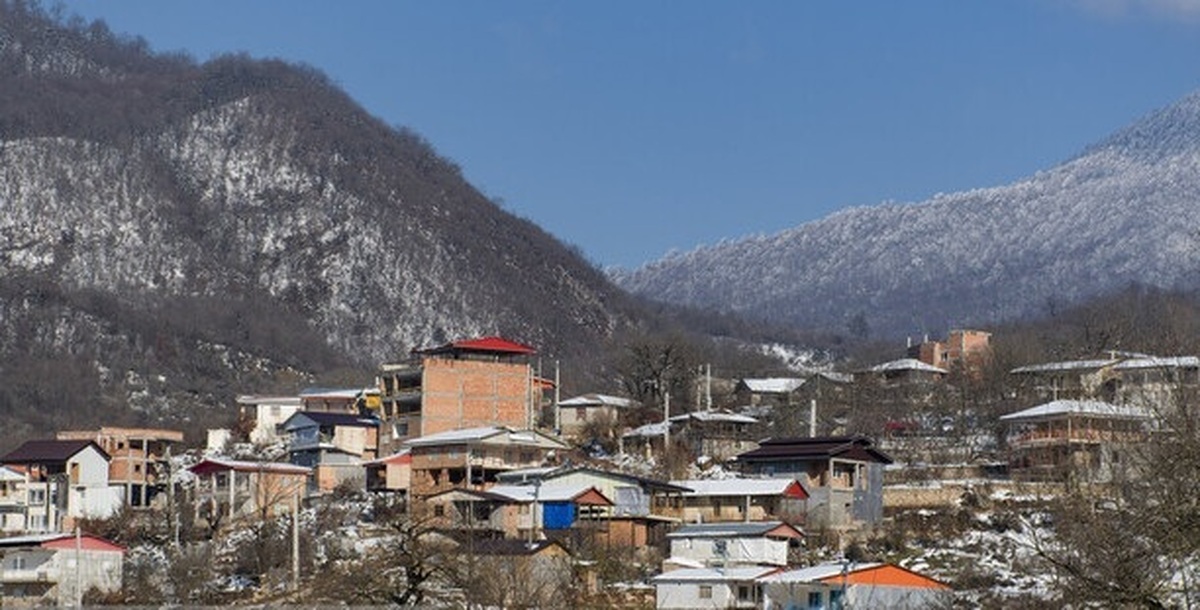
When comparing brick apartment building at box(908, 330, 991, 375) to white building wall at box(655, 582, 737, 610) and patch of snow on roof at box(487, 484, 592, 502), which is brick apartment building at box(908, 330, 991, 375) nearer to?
patch of snow on roof at box(487, 484, 592, 502)

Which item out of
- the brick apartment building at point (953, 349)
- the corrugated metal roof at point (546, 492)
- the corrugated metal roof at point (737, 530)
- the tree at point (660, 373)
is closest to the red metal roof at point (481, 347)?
the tree at point (660, 373)

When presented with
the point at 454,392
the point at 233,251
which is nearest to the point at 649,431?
the point at 454,392

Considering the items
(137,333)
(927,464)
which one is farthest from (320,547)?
(137,333)

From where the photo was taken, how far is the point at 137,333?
117688mm

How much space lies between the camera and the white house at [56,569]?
48.5 m

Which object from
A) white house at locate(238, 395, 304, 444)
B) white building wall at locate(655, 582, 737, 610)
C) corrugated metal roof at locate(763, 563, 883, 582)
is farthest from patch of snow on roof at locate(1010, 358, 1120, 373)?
white building wall at locate(655, 582, 737, 610)

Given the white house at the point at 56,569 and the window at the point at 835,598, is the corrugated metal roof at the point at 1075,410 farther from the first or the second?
the white house at the point at 56,569

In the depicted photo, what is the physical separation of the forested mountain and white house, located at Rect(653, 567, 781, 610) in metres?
59.7

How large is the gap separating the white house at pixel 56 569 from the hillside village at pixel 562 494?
6cm

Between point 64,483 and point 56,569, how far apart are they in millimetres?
16886

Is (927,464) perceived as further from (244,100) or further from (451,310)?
(244,100)

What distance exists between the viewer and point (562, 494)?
2041 inches

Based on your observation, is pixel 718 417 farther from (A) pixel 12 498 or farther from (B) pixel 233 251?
(B) pixel 233 251

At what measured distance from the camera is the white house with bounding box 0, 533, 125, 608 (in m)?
48.5
